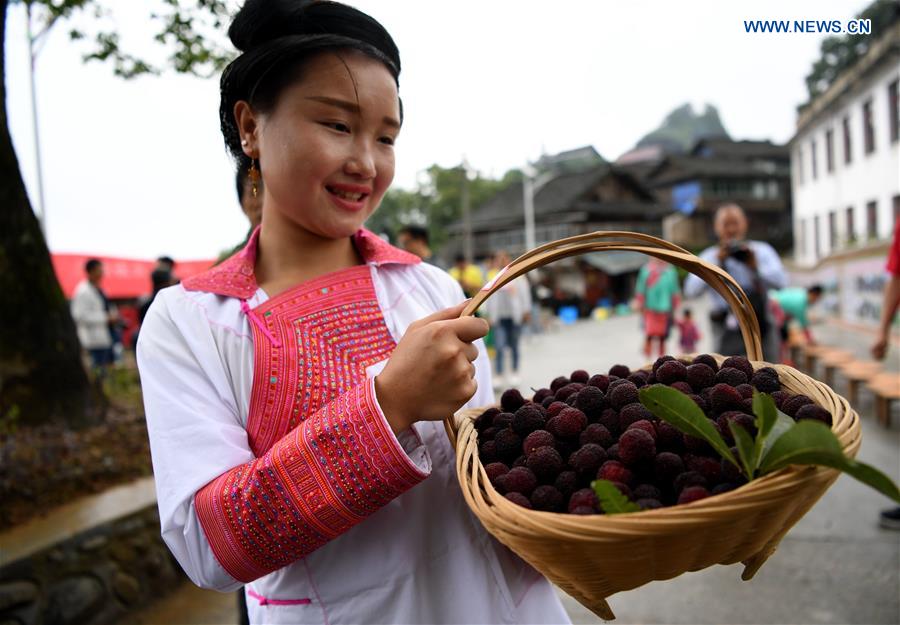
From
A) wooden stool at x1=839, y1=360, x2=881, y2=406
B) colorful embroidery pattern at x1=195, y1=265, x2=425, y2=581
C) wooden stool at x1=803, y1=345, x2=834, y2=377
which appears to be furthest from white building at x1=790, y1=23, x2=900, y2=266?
colorful embroidery pattern at x1=195, y1=265, x2=425, y2=581

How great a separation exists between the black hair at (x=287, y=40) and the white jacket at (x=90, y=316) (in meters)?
6.92

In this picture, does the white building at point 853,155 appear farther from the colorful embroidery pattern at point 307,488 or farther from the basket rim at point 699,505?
the colorful embroidery pattern at point 307,488

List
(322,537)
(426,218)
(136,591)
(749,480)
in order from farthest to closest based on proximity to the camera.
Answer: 1. (426,218)
2. (136,591)
3. (322,537)
4. (749,480)

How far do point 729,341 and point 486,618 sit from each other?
3527 millimetres

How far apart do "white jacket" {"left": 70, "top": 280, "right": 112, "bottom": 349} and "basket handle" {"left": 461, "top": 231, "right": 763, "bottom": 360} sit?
7289 millimetres

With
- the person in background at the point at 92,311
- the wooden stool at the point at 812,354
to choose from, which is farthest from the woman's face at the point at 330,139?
the wooden stool at the point at 812,354

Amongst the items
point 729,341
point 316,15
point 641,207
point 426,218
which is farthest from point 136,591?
point 426,218

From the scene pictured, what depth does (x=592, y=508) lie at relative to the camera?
2.91 feet

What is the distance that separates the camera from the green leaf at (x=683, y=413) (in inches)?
35.8

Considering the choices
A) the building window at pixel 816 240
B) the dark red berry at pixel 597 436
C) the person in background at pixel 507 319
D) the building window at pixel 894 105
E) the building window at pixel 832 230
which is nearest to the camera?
the dark red berry at pixel 597 436

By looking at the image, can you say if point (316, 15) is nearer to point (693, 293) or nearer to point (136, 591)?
point (136, 591)

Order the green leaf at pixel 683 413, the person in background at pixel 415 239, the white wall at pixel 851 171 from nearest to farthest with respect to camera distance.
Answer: the green leaf at pixel 683 413 → the person in background at pixel 415 239 → the white wall at pixel 851 171

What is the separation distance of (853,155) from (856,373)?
13.9 m

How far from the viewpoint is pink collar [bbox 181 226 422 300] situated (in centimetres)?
127
